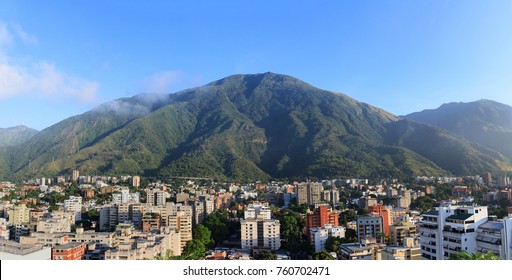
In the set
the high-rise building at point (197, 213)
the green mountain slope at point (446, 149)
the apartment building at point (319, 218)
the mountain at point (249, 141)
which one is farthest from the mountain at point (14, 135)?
the green mountain slope at point (446, 149)

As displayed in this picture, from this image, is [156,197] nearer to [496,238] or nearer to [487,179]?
[496,238]

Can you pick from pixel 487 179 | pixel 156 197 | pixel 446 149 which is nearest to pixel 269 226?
pixel 156 197

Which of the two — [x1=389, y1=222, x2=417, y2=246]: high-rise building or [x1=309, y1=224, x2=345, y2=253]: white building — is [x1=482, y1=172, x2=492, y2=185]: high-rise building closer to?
[x1=389, y1=222, x2=417, y2=246]: high-rise building

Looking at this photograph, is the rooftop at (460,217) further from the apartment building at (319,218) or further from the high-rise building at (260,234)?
the apartment building at (319,218)

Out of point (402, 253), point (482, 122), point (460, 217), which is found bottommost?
point (402, 253)

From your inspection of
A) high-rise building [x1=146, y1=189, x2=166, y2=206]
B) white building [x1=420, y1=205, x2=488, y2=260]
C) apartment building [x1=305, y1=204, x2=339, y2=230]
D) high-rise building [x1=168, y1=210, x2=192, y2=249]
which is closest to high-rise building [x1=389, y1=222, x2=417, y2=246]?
apartment building [x1=305, y1=204, x2=339, y2=230]

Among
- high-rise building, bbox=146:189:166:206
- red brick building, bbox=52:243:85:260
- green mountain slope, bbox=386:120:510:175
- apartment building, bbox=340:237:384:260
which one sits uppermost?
green mountain slope, bbox=386:120:510:175

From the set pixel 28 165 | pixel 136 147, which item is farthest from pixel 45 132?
pixel 136 147
